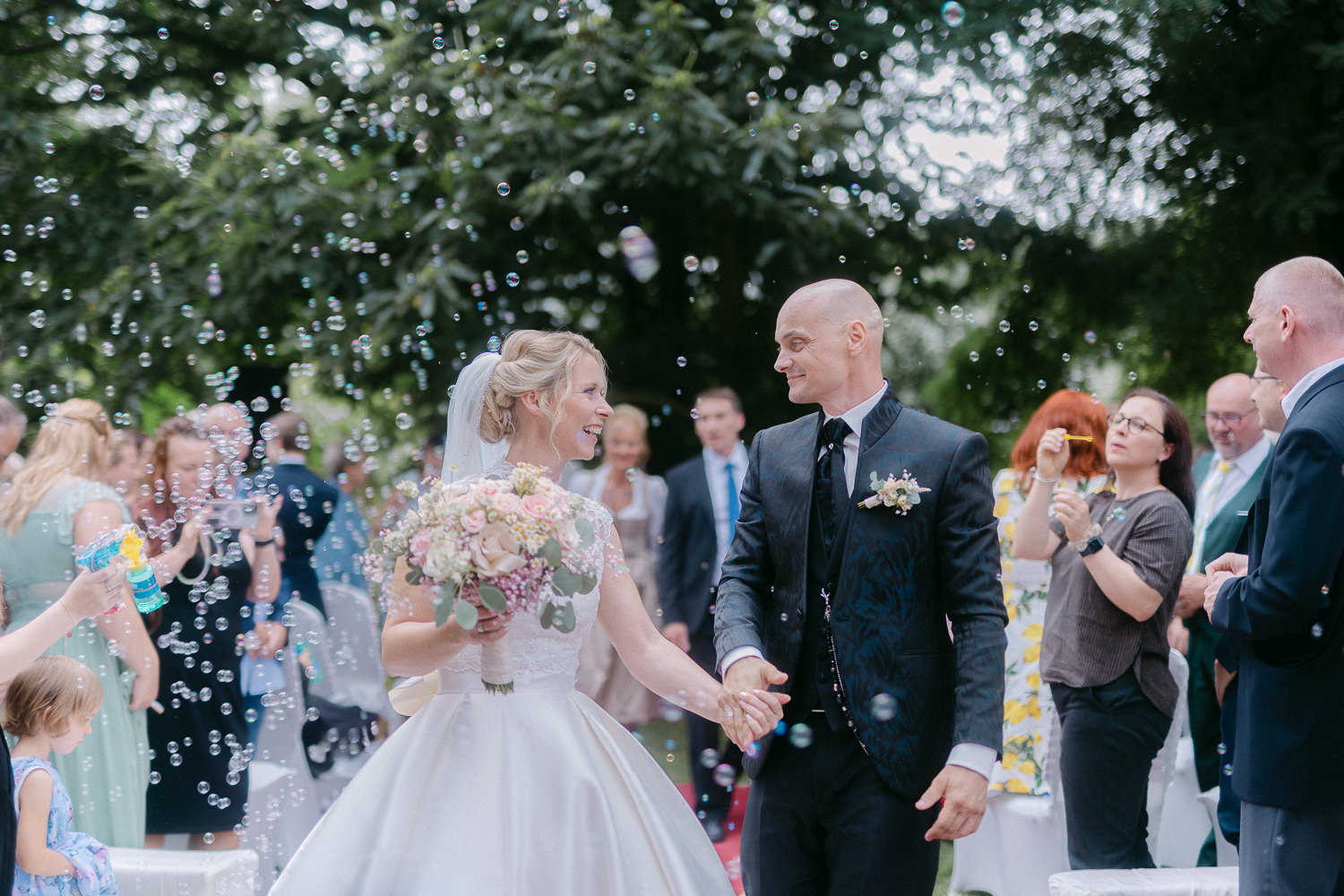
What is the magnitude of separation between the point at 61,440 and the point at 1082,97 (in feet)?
22.3

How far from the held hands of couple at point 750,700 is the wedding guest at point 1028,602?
87.4 inches

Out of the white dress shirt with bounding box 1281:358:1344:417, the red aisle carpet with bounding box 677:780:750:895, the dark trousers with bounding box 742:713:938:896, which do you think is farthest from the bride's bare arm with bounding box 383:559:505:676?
the red aisle carpet with bounding box 677:780:750:895

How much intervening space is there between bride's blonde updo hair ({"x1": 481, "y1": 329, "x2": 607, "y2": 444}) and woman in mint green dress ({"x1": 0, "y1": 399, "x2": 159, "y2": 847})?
2.05 m

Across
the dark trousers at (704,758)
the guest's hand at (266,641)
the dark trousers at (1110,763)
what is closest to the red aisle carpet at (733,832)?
the dark trousers at (704,758)

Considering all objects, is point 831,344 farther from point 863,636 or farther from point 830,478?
point 863,636

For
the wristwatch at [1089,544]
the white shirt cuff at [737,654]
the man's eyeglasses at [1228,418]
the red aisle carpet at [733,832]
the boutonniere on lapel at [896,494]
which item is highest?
the man's eyeglasses at [1228,418]

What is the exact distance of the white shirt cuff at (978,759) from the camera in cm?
254

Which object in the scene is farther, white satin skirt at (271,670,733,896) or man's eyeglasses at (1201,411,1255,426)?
man's eyeglasses at (1201,411,1255,426)

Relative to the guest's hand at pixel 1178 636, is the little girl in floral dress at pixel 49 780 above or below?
below

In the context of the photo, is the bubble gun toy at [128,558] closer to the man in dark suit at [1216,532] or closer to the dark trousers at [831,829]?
the dark trousers at [831,829]

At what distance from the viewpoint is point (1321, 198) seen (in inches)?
289

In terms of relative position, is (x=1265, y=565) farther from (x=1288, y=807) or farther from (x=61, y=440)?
(x=61, y=440)

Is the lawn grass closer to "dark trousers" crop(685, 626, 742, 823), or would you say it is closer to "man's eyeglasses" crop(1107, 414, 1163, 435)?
"dark trousers" crop(685, 626, 742, 823)

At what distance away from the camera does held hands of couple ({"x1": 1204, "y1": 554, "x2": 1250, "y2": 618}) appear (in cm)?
301
